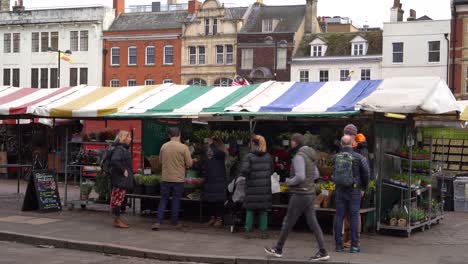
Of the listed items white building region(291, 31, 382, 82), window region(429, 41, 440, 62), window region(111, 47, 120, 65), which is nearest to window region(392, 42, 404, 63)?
white building region(291, 31, 382, 82)

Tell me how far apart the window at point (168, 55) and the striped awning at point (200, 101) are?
3652 cm

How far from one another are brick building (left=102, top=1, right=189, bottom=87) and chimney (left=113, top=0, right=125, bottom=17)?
1.56 m

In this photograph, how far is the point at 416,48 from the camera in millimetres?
44281

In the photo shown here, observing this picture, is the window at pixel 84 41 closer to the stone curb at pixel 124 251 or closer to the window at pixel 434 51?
the window at pixel 434 51

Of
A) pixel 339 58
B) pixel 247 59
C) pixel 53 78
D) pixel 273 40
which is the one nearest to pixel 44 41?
pixel 53 78

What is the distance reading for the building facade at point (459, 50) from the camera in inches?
1649

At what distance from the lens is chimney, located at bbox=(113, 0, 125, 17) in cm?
5606

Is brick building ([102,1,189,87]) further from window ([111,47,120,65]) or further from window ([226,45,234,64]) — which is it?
window ([226,45,234,64])

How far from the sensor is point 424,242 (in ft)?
37.5

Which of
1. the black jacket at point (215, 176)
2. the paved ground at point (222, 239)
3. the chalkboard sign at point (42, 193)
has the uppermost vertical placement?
the black jacket at point (215, 176)

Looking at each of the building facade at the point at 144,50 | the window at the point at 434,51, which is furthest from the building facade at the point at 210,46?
the window at the point at 434,51

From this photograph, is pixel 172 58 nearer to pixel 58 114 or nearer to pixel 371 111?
pixel 58 114

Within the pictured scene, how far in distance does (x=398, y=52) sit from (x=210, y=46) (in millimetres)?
14671

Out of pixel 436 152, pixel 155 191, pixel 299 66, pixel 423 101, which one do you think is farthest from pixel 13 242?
pixel 299 66
